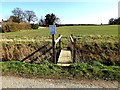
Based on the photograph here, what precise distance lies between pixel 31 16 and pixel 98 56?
6812 centimetres

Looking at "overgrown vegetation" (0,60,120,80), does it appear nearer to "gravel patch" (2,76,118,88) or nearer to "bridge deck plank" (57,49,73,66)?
"gravel patch" (2,76,118,88)

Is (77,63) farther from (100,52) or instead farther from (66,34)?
(66,34)

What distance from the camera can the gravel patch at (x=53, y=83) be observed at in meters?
2.91

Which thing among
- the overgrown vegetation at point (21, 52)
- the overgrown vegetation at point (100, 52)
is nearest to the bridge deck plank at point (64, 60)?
the overgrown vegetation at point (100, 52)

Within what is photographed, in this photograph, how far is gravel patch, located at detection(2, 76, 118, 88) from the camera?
2906mm

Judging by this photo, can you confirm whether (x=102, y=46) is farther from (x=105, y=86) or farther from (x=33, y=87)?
A: (x=33, y=87)

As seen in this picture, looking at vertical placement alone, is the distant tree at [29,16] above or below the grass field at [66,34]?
above

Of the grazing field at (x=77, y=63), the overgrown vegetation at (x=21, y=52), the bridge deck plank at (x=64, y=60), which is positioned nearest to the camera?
the grazing field at (x=77, y=63)

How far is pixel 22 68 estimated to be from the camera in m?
4.14

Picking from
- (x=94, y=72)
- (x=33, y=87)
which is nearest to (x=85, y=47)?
(x=94, y=72)

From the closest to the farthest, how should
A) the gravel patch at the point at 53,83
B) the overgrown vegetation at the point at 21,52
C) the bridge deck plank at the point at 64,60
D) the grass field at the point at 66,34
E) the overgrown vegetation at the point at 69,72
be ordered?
1. the gravel patch at the point at 53,83
2. the overgrown vegetation at the point at 69,72
3. the bridge deck plank at the point at 64,60
4. the overgrown vegetation at the point at 21,52
5. the grass field at the point at 66,34

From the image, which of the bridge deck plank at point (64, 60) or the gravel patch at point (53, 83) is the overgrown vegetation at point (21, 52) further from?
the gravel patch at point (53, 83)

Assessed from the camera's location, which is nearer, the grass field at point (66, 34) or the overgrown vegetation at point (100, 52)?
the overgrown vegetation at point (100, 52)

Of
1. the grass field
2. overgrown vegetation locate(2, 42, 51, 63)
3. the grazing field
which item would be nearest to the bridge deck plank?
the grazing field
